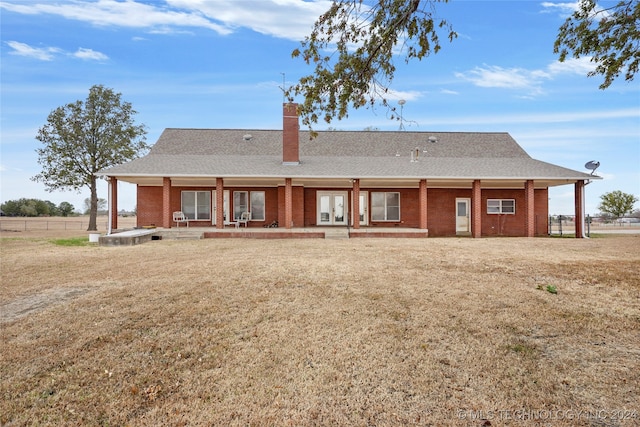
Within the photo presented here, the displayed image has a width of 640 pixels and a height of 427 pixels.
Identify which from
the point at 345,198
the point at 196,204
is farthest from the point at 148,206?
the point at 345,198

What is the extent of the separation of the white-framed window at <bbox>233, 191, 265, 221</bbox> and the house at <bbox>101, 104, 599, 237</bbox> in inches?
2.2

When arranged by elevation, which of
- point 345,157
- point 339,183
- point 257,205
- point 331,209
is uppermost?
point 345,157

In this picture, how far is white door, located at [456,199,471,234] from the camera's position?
21812mm

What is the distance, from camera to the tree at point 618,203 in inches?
1694

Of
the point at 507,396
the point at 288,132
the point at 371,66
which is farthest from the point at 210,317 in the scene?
the point at 288,132

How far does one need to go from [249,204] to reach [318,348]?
1738cm

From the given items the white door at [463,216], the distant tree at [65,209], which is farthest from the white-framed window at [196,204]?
the distant tree at [65,209]

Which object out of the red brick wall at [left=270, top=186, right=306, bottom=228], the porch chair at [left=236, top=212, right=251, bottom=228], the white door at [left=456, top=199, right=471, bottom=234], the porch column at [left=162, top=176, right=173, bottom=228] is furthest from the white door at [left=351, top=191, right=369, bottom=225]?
the porch column at [left=162, top=176, right=173, bottom=228]

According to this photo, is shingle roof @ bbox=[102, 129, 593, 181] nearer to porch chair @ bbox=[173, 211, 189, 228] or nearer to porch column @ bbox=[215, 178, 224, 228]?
porch column @ bbox=[215, 178, 224, 228]

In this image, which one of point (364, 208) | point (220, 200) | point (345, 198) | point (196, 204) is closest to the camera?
point (220, 200)

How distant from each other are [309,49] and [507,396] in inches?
246

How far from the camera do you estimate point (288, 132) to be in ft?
65.8

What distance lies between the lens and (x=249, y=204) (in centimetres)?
2133

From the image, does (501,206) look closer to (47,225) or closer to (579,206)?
(579,206)
